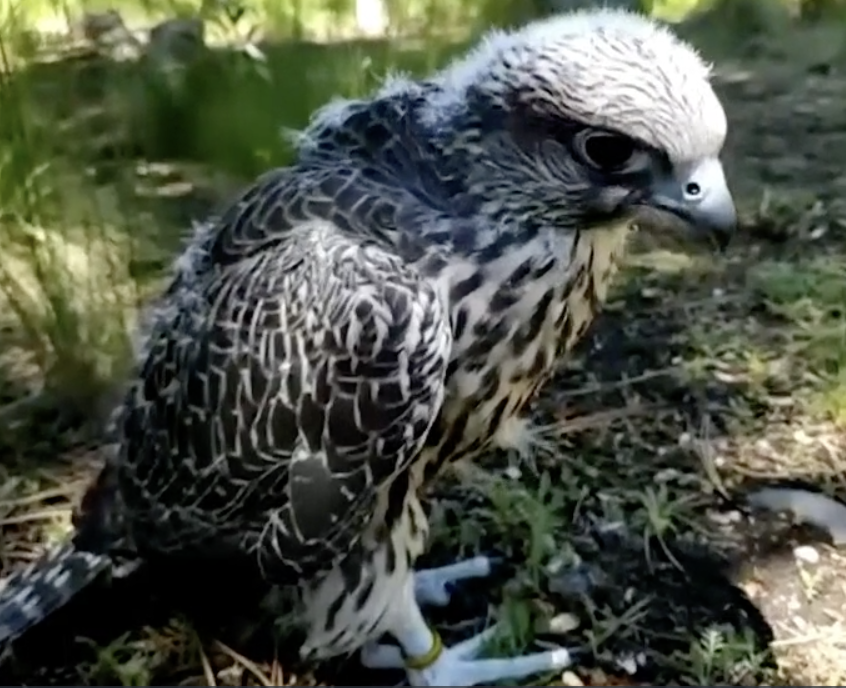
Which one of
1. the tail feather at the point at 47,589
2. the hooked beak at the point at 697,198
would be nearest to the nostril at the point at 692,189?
the hooked beak at the point at 697,198

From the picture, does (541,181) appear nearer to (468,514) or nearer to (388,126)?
(388,126)

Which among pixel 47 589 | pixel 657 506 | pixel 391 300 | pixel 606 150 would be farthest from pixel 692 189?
pixel 47 589

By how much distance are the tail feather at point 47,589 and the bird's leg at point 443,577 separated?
1.62 feet

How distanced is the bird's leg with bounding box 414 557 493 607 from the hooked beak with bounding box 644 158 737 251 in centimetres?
82

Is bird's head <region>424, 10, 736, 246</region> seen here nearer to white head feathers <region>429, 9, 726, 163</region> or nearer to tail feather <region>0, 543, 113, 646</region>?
white head feathers <region>429, 9, 726, 163</region>

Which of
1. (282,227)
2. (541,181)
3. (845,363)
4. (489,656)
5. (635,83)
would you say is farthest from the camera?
(845,363)

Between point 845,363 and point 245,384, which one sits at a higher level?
point 245,384

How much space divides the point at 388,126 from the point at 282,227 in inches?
8.3

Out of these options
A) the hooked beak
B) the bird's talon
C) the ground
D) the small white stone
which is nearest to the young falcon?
the hooked beak

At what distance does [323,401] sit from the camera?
1741 millimetres

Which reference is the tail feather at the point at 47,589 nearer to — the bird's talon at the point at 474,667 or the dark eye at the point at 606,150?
the bird's talon at the point at 474,667

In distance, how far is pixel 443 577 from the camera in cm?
227

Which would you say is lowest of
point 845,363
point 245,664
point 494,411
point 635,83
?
point 245,664

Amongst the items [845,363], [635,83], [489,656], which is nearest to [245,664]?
[489,656]
